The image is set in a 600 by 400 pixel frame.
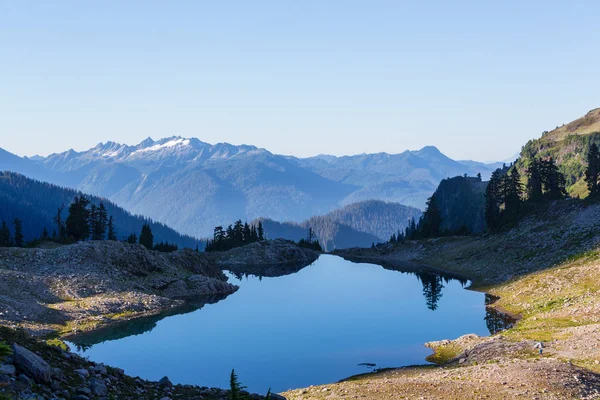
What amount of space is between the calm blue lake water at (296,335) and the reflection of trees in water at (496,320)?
1.09 metres

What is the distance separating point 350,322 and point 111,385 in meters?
71.5

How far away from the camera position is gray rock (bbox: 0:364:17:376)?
71.4 ft

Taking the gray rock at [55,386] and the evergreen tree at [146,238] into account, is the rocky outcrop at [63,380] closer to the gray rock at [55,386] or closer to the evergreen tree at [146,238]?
the gray rock at [55,386]

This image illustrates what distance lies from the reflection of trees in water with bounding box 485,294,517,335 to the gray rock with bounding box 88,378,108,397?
6334 cm

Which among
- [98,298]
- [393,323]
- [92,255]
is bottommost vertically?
[393,323]

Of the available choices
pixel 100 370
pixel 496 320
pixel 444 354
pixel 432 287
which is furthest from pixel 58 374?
pixel 432 287

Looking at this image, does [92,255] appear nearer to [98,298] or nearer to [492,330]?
[98,298]

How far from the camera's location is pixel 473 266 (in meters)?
146

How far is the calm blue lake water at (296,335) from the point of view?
63.3 metres

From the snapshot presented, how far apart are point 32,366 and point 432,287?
122181mm

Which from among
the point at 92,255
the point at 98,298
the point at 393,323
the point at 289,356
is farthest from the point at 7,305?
the point at 393,323

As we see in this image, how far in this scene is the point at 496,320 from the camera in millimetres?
87000

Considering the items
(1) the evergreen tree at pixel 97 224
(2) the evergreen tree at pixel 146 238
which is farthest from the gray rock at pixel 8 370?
(2) the evergreen tree at pixel 146 238

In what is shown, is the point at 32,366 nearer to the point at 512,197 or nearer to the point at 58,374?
the point at 58,374
